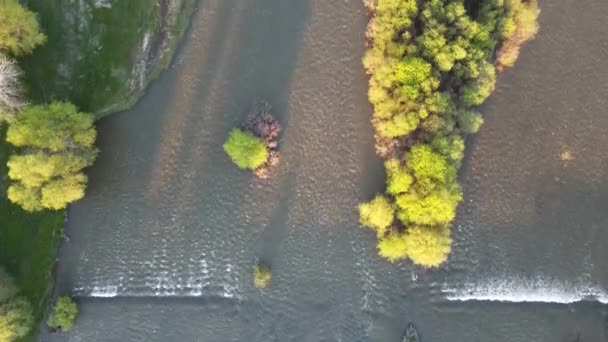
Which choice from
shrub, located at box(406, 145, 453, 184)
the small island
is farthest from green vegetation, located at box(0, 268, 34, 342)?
shrub, located at box(406, 145, 453, 184)

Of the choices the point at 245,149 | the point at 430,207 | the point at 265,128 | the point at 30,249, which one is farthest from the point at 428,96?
the point at 30,249

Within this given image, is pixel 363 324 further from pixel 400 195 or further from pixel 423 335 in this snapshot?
pixel 400 195

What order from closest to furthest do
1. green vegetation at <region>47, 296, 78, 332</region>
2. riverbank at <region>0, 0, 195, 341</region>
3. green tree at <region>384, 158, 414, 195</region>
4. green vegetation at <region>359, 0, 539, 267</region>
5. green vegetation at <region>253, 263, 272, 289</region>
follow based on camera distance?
1. green vegetation at <region>359, 0, 539, 267</region>
2. green tree at <region>384, 158, 414, 195</region>
3. green vegetation at <region>47, 296, 78, 332</region>
4. riverbank at <region>0, 0, 195, 341</region>
5. green vegetation at <region>253, 263, 272, 289</region>

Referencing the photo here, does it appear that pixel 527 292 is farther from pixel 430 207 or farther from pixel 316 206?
pixel 316 206

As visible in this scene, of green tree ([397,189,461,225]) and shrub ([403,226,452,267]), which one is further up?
green tree ([397,189,461,225])

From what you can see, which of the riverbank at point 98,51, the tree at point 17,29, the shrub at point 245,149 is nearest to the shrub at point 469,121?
the shrub at point 245,149

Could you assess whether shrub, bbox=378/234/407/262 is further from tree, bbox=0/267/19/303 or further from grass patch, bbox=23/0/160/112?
tree, bbox=0/267/19/303

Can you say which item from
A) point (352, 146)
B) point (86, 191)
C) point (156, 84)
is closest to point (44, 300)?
point (86, 191)

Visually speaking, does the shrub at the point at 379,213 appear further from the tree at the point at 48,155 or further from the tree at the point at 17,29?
the tree at the point at 17,29
